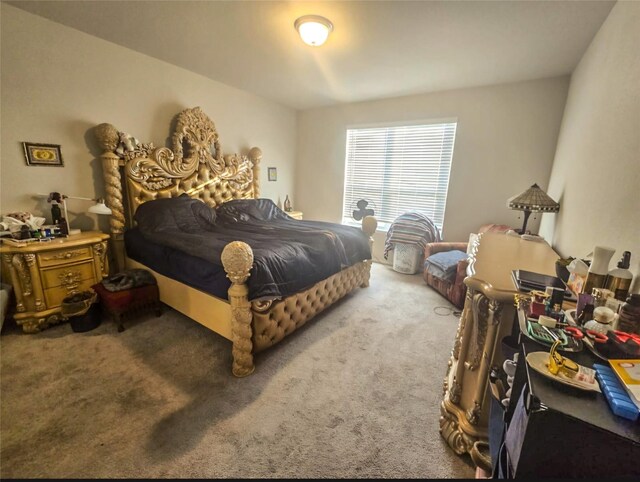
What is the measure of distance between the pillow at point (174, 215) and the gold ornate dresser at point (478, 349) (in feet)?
8.91

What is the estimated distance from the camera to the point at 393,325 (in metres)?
2.63

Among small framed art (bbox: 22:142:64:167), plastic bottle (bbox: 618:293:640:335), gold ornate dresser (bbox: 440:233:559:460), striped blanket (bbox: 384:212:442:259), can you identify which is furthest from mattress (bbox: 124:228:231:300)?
striped blanket (bbox: 384:212:442:259)

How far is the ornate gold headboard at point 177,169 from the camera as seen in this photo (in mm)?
2770

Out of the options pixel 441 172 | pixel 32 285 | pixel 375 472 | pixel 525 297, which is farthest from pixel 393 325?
pixel 32 285

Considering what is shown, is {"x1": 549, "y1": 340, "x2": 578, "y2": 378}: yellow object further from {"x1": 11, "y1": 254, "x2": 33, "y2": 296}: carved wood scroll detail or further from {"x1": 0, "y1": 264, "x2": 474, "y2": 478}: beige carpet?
{"x1": 11, "y1": 254, "x2": 33, "y2": 296}: carved wood scroll detail

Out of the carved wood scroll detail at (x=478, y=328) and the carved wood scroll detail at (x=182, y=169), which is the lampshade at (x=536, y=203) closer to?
the carved wood scroll detail at (x=478, y=328)

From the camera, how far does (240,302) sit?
1.79m

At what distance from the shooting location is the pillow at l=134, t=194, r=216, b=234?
9.22 feet

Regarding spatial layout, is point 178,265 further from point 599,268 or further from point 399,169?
point 399,169

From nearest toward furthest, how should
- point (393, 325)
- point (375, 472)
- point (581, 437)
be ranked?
point (581, 437), point (375, 472), point (393, 325)

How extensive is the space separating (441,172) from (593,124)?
202 cm

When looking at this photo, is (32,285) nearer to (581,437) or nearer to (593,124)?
(581,437)

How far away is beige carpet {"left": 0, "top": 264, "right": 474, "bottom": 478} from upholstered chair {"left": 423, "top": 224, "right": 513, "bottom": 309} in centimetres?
64

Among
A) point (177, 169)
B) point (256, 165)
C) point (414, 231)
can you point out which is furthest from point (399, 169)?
point (177, 169)
